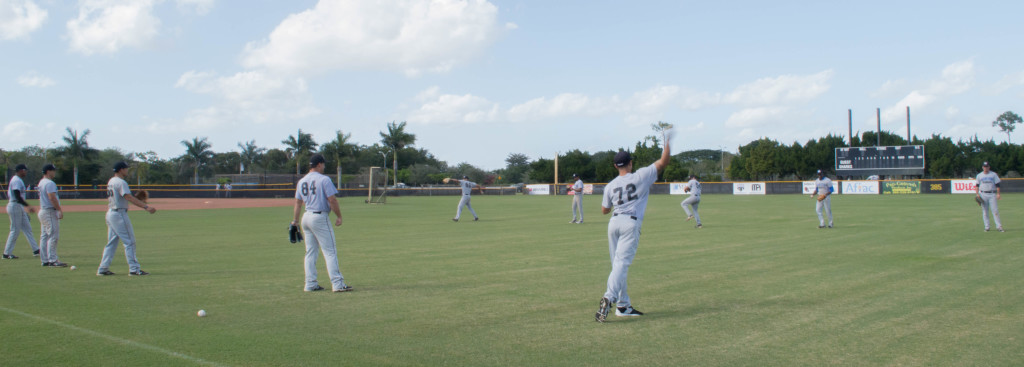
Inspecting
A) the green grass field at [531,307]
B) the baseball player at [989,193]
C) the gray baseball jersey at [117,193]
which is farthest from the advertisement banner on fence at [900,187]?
the gray baseball jersey at [117,193]

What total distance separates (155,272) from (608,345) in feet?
25.1

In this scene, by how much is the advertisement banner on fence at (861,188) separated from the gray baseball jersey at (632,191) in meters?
46.6

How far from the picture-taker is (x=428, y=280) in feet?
28.9

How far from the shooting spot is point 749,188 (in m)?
51.4

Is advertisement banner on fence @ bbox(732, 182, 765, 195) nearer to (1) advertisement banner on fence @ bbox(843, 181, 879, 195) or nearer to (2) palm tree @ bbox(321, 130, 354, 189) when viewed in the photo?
(1) advertisement banner on fence @ bbox(843, 181, 879, 195)

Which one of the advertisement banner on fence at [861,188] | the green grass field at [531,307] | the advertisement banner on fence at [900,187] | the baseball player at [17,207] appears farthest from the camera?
the advertisement banner on fence at [861,188]

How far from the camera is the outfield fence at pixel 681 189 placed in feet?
146

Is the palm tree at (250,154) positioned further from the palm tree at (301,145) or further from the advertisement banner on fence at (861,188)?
the advertisement banner on fence at (861,188)

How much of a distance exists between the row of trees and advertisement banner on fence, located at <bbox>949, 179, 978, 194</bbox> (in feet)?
76.1

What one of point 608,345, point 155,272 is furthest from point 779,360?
point 155,272

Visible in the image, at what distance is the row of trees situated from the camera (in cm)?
6788

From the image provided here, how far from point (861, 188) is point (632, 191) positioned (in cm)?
4777

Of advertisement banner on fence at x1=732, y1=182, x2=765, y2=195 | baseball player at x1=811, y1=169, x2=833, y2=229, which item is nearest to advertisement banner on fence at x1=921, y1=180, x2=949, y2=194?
advertisement banner on fence at x1=732, y1=182, x2=765, y2=195

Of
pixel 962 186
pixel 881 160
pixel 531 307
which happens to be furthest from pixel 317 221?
pixel 881 160
